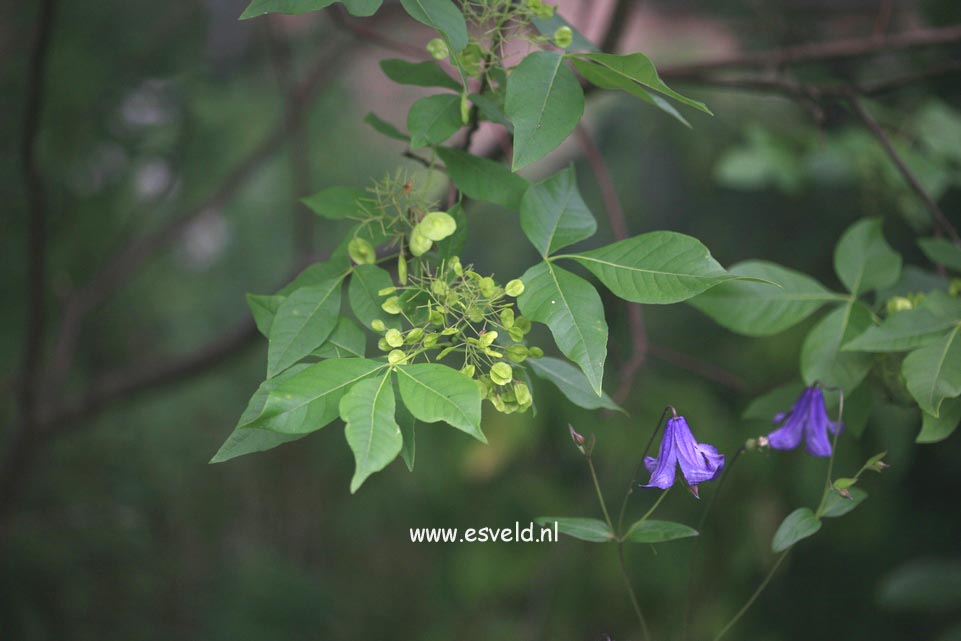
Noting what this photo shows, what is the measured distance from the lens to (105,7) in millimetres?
1542

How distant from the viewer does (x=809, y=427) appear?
0.59 metres

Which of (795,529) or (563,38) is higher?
(563,38)

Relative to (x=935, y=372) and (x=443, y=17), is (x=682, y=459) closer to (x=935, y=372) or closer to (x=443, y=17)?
(x=935, y=372)

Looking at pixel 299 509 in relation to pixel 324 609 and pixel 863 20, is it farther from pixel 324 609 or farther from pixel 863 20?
pixel 863 20

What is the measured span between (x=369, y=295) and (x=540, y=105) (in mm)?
162

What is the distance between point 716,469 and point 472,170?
27 centimetres

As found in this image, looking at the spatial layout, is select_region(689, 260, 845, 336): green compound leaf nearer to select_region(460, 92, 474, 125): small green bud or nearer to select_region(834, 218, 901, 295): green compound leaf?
select_region(834, 218, 901, 295): green compound leaf

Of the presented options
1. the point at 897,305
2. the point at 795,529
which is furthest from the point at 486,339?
the point at 897,305

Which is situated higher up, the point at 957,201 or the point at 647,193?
the point at 957,201

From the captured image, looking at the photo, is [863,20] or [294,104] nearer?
[294,104]

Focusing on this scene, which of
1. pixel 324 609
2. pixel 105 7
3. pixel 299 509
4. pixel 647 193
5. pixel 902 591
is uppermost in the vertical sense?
pixel 105 7

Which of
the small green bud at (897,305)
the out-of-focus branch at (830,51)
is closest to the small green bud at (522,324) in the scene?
the small green bud at (897,305)

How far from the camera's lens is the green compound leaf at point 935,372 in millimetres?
525

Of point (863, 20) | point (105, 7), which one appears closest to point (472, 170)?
point (105, 7)
